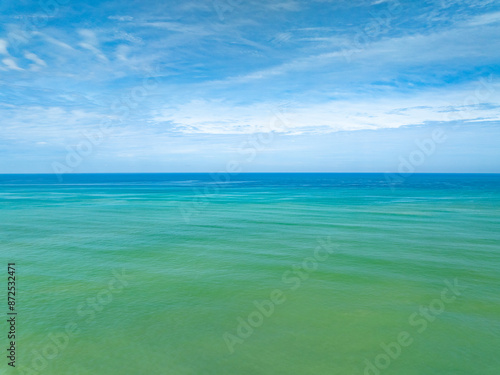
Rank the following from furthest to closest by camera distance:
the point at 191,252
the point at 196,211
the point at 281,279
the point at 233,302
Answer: the point at 196,211 → the point at 191,252 → the point at 281,279 → the point at 233,302

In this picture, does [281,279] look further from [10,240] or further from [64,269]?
[10,240]

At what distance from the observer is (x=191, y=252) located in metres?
22.0

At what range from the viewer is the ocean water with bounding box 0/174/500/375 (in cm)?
981

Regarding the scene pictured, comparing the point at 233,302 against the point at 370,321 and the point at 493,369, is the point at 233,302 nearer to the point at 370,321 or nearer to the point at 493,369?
the point at 370,321

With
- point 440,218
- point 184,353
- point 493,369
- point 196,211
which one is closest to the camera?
point 493,369

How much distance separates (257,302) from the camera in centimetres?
1400

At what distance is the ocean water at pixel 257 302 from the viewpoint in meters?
9.81

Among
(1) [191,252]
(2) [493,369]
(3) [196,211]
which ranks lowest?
(3) [196,211]

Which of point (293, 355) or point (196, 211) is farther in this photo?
point (196, 211)

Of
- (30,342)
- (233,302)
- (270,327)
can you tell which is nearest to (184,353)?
(270,327)

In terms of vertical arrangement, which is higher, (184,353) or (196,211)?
(184,353)

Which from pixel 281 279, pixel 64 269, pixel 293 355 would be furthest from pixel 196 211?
pixel 293 355

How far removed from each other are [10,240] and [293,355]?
25.0m

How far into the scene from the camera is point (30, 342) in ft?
35.1
